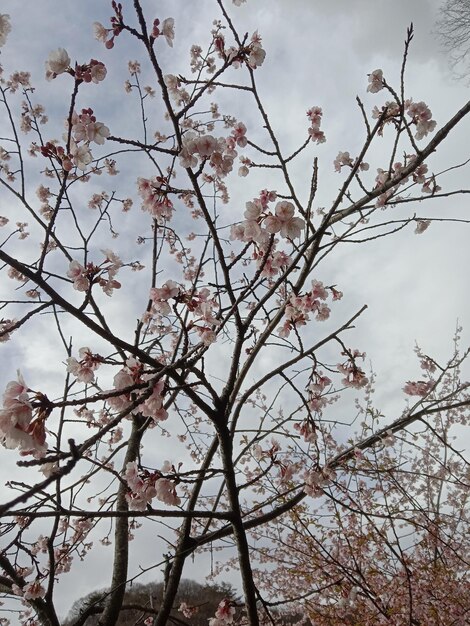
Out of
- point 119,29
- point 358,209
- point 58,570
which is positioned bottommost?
point 58,570

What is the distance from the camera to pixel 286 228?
7.08 ft

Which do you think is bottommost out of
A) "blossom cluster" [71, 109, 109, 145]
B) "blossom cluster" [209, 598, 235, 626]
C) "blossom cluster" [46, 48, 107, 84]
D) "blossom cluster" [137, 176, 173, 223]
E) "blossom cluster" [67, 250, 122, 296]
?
"blossom cluster" [209, 598, 235, 626]

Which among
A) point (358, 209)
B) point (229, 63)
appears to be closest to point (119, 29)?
point (229, 63)

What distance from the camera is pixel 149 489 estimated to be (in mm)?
1983

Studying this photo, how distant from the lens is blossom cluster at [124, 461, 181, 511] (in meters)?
1.97

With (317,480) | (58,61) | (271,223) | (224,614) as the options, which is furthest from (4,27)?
→ (224,614)

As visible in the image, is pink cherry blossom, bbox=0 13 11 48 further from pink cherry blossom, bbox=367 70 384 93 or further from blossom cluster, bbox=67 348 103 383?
pink cherry blossom, bbox=367 70 384 93

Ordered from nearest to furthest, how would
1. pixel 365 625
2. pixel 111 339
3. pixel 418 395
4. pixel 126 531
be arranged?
pixel 111 339 < pixel 418 395 < pixel 126 531 < pixel 365 625

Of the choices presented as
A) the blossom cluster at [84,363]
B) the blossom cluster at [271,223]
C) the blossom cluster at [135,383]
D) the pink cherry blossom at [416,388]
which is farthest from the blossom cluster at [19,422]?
the pink cherry blossom at [416,388]

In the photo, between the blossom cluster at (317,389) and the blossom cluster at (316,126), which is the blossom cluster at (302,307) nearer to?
the blossom cluster at (317,389)

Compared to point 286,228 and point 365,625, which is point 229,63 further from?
point 365,625

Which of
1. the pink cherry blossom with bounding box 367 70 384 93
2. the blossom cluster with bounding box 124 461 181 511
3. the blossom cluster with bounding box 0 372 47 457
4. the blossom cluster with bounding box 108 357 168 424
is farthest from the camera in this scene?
the pink cherry blossom with bounding box 367 70 384 93

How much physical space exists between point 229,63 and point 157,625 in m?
3.41

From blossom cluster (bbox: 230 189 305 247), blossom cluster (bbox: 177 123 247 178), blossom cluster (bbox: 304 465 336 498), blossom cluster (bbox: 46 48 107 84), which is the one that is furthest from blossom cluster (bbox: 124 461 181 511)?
blossom cluster (bbox: 46 48 107 84)
